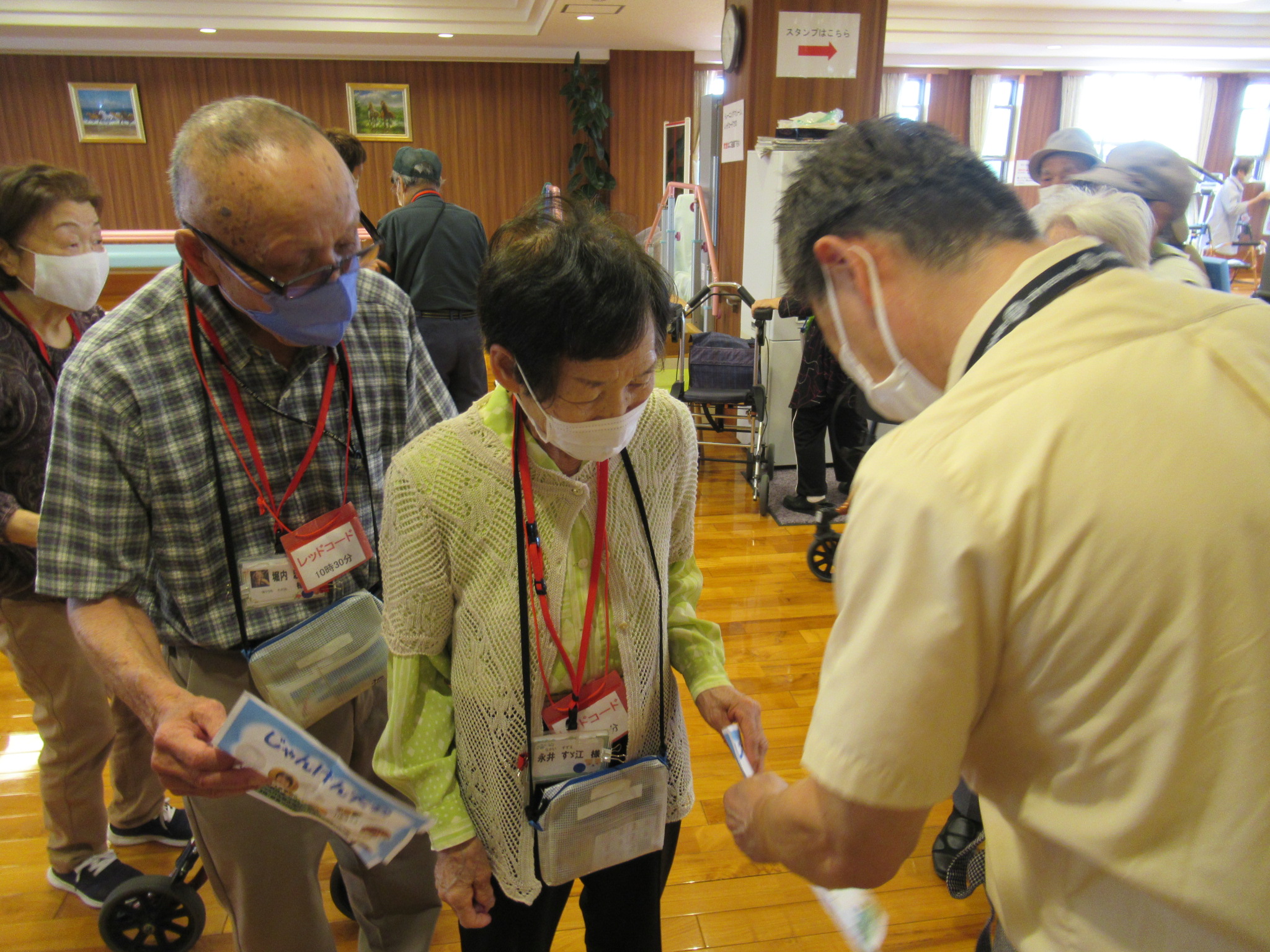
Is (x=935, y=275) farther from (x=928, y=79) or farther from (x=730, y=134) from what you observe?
(x=928, y=79)

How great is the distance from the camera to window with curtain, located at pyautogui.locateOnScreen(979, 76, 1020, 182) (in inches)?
498

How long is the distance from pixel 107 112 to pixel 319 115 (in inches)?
101

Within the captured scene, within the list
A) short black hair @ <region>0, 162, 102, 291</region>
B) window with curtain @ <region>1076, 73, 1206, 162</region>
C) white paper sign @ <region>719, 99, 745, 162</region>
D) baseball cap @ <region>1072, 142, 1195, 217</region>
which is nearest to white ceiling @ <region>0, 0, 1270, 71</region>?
window with curtain @ <region>1076, 73, 1206, 162</region>

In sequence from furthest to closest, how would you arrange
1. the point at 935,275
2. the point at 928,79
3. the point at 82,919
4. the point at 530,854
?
1. the point at 928,79
2. the point at 82,919
3. the point at 530,854
4. the point at 935,275

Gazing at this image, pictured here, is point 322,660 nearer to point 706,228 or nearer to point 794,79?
point 794,79

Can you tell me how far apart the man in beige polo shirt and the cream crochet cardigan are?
46 cm

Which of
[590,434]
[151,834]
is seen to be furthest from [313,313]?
[151,834]

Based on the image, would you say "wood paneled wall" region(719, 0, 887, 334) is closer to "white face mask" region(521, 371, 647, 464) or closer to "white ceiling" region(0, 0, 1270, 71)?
"white ceiling" region(0, 0, 1270, 71)

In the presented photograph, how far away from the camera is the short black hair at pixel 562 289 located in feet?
3.15

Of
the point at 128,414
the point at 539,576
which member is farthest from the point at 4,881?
the point at 539,576

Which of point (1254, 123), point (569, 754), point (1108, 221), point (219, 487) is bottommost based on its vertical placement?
point (569, 754)

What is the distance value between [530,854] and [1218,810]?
0.84m

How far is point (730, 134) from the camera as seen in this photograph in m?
5.62

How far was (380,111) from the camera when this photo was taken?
402 inches
